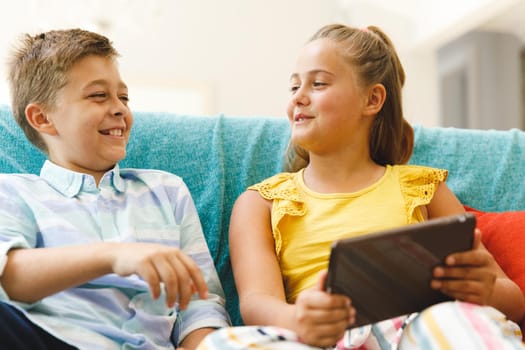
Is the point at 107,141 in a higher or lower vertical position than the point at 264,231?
higher

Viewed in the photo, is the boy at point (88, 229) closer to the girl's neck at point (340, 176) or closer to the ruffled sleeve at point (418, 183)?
the girl's neck at point (340, 176)

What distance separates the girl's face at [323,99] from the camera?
113 centimetres

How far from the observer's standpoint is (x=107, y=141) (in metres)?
1.07

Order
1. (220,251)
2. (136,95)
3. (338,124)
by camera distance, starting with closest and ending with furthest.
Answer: (338,124) < (220,251) < (136,95)

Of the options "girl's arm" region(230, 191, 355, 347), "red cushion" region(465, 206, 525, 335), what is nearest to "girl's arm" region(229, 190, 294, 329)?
"girl's arm" region(230, 191, 355, 347)

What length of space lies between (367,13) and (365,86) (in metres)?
3.34

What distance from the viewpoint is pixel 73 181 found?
106cm

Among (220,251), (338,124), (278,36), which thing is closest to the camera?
(338,124)

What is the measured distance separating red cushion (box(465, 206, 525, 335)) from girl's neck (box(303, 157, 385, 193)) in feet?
0.77

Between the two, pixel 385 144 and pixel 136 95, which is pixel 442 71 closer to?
pixel 136 95

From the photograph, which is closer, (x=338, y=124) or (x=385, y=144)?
(x=338, y=124)

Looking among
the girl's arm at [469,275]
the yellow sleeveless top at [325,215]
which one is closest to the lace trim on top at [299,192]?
the yellow sleeveless top at [325,215]

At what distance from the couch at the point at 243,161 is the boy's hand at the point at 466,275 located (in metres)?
0.31

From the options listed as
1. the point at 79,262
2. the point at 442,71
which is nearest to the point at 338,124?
the point at 79,262
